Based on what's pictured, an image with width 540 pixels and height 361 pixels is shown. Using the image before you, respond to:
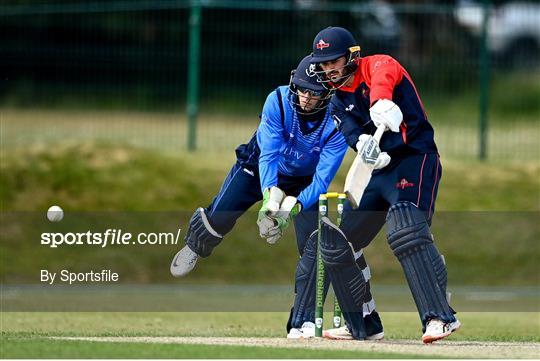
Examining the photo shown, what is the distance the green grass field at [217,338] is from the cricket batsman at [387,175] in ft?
1.36

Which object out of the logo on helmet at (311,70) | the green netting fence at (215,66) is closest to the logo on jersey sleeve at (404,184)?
the logo on helmet at (311,70)

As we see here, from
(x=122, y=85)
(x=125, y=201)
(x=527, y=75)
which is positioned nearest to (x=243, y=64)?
(x=122, y=85)

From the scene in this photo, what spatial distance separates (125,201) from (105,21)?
3.61m

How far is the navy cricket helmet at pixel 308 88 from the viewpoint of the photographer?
1020 centimetres

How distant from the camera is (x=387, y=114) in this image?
9406mm

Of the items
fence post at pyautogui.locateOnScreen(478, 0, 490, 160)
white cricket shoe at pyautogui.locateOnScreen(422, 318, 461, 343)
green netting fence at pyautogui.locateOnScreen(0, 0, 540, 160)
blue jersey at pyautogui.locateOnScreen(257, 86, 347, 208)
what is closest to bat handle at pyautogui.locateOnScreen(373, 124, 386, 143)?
blue jersey at pyautogui.locateOnScreen(257, 86, 347, 208)

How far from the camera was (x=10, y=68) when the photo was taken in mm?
21438

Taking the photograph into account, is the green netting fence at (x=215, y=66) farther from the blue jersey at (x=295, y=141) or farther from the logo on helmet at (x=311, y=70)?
the logo on helmet at (x=311, y=70)

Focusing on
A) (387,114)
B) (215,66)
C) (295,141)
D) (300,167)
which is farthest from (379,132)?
(215,66)

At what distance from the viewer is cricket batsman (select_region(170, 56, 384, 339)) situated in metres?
10.3

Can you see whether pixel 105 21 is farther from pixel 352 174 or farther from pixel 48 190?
pixel 352 174

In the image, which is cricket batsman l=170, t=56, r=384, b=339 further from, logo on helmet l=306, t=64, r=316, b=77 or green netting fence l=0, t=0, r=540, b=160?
green netting fence l=0, t=0, r=540, b=160

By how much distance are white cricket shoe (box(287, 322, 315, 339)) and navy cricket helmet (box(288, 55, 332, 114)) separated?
5.31 feet

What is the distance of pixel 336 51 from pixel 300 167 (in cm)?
126
